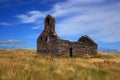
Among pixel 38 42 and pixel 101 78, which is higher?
pixel 38 42

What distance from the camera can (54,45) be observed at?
3547 cm

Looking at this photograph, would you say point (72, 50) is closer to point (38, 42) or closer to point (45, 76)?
point (38, 42)

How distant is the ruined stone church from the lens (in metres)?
35.2

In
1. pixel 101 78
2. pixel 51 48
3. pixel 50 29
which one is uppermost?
pixel 50 29

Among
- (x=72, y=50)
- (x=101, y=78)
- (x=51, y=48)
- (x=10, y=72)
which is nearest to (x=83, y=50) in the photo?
(x=72, y=50)

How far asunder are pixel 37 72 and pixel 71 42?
25.4 meters

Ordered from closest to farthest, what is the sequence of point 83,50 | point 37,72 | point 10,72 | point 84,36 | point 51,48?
point 10,72 → point 37,72 → point 51,48 → point 83,50 → point 84,36

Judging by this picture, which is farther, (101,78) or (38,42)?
(38,42)

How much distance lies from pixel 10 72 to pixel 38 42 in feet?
92.5

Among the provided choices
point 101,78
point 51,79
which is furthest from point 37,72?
point 101,78

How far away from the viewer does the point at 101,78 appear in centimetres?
1227

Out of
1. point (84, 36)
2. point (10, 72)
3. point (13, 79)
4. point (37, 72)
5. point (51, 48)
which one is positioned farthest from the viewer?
point (84, 36)

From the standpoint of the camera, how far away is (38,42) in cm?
3872

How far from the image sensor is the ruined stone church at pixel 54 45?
3525 centimetres
